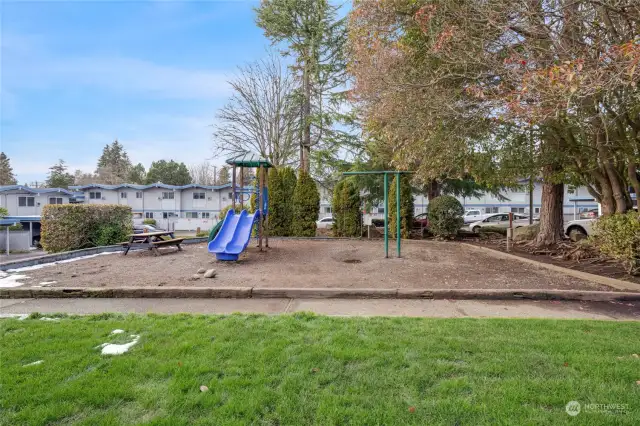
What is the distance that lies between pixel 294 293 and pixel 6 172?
70.8 m

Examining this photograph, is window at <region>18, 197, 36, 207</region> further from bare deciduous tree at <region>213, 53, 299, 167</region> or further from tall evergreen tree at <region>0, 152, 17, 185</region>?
tall evergreen tree at <region>0, 152, 17, 185</region>

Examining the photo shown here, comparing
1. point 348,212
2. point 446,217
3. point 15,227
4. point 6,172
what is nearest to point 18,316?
point 348,212

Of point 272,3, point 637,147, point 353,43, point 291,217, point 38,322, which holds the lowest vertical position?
point 38,322

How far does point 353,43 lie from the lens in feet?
29.5

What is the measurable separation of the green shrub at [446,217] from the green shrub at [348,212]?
3267 millimetres

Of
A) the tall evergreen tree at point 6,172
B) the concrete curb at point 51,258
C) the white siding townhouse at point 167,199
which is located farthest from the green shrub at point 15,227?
the tall evergreen tree at point 6,172

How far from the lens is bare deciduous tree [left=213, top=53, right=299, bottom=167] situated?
1900 centimetres

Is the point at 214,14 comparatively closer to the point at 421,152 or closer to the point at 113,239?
the point at 421,152

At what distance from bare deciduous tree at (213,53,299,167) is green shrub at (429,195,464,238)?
8.80 meters

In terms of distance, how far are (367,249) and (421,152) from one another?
3.44 metres

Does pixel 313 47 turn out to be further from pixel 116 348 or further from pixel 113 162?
pixel 113 162

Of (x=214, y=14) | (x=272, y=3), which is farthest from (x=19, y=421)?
(x=272, y=3)

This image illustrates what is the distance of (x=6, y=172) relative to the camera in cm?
5331

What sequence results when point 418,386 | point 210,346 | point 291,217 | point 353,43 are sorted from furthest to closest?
point 291,217, point 353,43, point 210,346, point 418,386
